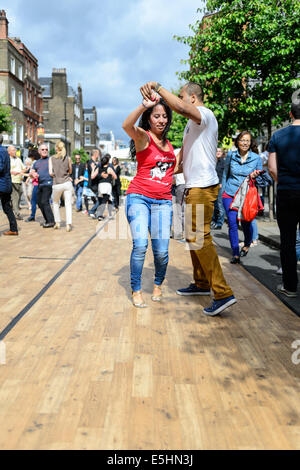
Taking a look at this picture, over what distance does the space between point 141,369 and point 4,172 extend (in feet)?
22.3

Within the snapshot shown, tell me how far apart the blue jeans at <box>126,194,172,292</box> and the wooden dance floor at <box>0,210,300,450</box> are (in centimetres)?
43

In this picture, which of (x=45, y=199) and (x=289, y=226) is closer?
(x=289, y=226)

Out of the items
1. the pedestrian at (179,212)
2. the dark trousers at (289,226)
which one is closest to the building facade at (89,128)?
the pedestrian at (179,212)

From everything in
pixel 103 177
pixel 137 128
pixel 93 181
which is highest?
pixel 103 177

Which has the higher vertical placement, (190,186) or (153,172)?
(153,172)

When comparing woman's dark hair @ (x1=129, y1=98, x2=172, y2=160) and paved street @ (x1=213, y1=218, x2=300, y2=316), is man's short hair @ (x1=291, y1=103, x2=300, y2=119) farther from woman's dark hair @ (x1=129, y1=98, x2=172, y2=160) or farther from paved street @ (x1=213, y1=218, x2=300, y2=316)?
paved street @ (x1=213, y1=218, x2=300, y2=316)

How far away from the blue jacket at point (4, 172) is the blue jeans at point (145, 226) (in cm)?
505

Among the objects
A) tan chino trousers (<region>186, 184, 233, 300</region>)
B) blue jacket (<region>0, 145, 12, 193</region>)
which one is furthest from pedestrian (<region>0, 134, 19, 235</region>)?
tan chino trousers (<region>186, 184, 233, 300</region>)

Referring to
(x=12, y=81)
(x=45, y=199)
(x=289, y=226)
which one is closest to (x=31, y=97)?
(x=12, y=81)

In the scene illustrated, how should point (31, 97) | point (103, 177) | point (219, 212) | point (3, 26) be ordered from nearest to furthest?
point (219, 212)
point (103, 177)
point (3, 26)
point (31, 97)

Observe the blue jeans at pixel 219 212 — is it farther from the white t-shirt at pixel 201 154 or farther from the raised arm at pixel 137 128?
the raised arm at pixel 137 128

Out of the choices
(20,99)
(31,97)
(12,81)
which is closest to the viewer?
(12,81)

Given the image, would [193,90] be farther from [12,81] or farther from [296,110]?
[12,81]

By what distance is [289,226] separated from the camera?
15.6ft
